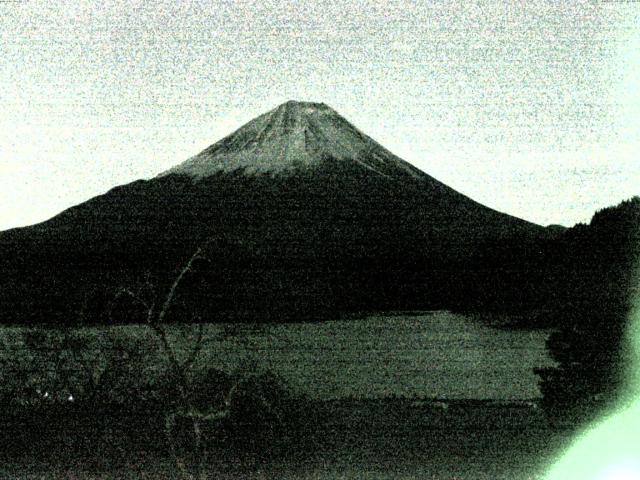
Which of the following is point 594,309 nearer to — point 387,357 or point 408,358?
point 408,358

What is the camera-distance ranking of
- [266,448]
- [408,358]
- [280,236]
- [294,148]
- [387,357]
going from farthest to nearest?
[294,148], [280,236], [387,357], [408,358], [266,448]

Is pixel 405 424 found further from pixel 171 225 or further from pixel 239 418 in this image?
pixel 171 225

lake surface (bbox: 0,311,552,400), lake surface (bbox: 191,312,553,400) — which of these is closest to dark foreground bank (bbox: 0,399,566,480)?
lake surface (bbox: 0,311,552,400)

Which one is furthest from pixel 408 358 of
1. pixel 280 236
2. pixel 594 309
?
pixel 280 236

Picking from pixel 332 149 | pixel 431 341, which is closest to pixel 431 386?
pixel 431 341

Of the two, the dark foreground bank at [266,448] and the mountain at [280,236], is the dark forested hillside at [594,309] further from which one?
the mountain at [280,236]

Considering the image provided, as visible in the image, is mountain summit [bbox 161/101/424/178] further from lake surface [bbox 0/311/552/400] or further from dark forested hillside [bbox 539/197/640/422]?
dark forested hillside [bbox 539/197/640/422]
